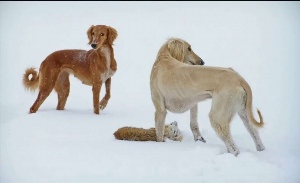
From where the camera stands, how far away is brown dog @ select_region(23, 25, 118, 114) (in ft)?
22.4

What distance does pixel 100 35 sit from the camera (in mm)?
6773

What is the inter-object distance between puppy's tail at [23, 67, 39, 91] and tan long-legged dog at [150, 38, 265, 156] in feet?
8.54

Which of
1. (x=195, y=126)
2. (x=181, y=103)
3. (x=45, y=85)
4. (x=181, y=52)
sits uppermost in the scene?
(x=181, y=52)

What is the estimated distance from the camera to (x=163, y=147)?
4.98m

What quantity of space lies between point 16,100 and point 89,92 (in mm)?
1796

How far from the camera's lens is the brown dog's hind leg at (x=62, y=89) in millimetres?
7234

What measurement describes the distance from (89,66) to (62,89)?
2.37 feet

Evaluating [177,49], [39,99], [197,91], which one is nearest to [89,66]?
[39,99]

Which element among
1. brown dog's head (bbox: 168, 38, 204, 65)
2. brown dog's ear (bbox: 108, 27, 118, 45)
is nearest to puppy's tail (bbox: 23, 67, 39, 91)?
brown dog's ear (bbox: 108, 27, 118, 45)

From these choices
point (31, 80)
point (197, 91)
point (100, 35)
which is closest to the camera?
point (197, 91)

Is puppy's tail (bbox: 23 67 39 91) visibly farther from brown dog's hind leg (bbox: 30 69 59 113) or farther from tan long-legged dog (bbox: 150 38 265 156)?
tan long-legged dog (bbox: 150 38 265 156)

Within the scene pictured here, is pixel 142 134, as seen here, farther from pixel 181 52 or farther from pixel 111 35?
pixel 111 35

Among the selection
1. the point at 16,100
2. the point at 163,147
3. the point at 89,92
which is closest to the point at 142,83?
the point at 89,92

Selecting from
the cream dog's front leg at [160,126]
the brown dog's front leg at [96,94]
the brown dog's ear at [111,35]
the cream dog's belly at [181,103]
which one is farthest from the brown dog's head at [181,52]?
the brown dog's front leg at [96,94]
